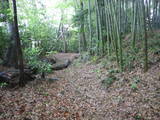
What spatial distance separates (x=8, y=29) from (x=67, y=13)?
14.2 metres

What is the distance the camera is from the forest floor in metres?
4.34

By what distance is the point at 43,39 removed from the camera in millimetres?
11242

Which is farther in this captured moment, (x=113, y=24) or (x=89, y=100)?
(x=113, y=24)

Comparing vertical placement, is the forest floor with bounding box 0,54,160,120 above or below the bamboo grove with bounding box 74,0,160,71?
below

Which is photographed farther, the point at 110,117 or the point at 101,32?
the point at 101,32

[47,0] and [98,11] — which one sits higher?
[47,0]

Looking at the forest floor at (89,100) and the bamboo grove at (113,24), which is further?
the bamboo grove at (113,24)

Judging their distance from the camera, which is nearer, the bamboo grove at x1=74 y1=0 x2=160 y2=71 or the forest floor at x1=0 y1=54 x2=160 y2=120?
the forest floor at x1=0 y1=54 x2=160 y2=120

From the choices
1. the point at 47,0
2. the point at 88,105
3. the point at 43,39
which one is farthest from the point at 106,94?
the point at 47,0

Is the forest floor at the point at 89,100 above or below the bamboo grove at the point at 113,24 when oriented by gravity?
→ below

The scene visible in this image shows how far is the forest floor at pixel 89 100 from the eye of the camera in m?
4.34

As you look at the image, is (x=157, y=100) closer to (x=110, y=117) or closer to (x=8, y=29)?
(x=110, y=117)

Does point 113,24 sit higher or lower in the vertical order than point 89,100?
higher

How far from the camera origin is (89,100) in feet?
18.4
